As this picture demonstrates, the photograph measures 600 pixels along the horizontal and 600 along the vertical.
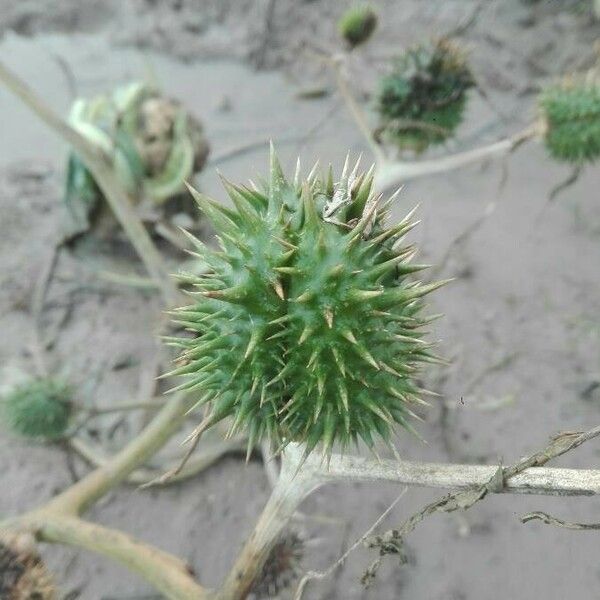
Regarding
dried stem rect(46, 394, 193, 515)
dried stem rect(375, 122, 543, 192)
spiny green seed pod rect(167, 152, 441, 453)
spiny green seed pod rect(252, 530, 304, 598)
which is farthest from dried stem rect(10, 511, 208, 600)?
dried stem rect(375, 122, 543, 192)

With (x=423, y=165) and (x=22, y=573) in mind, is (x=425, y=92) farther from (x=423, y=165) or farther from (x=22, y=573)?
(x=22, y=573)

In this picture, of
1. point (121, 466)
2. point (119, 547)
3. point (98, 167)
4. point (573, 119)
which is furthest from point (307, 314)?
point (573, 119)

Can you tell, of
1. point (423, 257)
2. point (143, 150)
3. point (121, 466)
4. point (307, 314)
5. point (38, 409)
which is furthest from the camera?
point (423, 257)

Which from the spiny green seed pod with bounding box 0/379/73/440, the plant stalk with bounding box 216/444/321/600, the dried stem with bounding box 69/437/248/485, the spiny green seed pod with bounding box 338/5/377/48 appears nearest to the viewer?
the plant stalk with bounding box 216/444/321/600

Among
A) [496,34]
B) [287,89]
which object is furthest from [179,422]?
[496,34]

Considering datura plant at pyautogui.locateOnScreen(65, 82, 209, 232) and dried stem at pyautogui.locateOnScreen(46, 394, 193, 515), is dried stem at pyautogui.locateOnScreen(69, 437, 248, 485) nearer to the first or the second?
dried stem at pyautogui.locateOnScreen(46, 394, 193, 515)

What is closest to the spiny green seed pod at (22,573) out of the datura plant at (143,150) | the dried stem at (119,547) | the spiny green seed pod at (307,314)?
the dried stem at (119,547)
